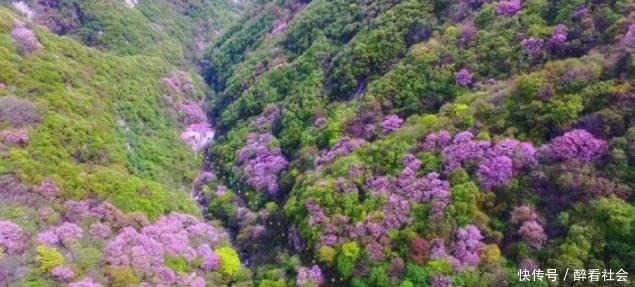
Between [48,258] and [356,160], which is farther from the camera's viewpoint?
[356,160]

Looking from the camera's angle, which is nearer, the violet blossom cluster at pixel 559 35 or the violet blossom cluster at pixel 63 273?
the violet blossom cluster at pixel 63 273

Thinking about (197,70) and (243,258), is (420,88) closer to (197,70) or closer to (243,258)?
(243,258)

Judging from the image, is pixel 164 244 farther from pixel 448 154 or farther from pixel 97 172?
pixel 448 154

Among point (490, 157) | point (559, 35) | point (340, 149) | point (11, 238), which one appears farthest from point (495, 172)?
point (11, 238)

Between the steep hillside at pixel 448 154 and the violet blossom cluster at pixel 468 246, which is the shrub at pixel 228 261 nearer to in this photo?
the steep hillside at pixel 448 154

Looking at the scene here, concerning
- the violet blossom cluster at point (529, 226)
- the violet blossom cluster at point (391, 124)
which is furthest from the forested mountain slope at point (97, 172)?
the violet blossom cluster at point (529, 226)

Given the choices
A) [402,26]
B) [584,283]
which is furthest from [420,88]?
[584,283]
